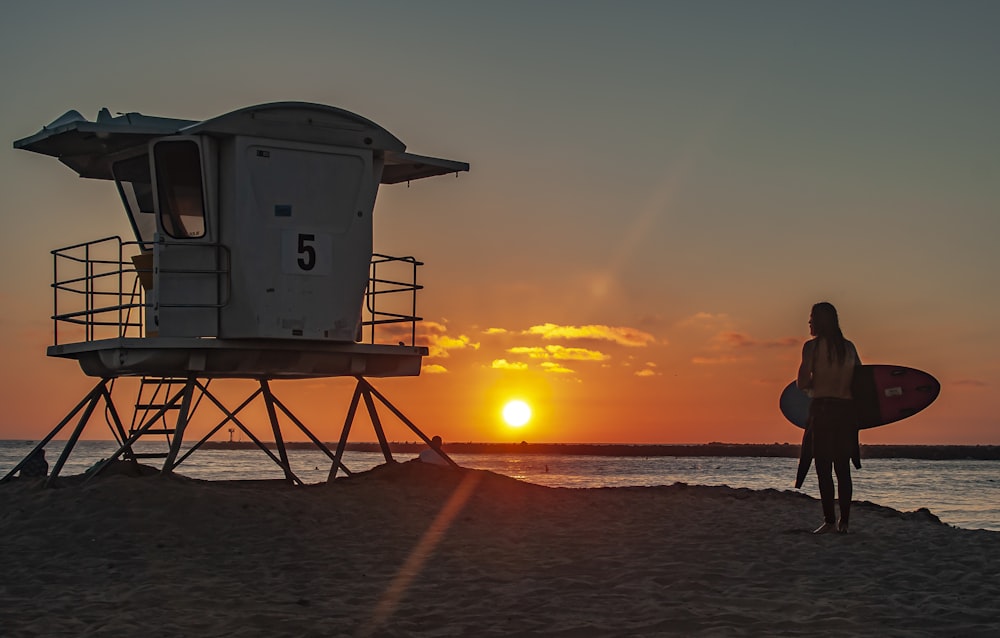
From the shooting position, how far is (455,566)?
10516 mm

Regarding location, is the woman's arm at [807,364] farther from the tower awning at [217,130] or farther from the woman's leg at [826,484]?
the tower awning at [217,130]

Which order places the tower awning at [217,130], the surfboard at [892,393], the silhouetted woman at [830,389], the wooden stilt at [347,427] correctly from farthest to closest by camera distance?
the wooden stilt at [347,427]
the tower awning at [217,130]
the surfboard at [892,393]
the silhouetted woman at [830,389]

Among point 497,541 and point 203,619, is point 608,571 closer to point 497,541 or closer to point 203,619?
point 497,541

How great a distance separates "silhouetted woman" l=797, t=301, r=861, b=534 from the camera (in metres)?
11.4

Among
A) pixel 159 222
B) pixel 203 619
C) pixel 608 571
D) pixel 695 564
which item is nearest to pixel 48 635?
pixel 203 619

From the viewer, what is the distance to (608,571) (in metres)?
10.1

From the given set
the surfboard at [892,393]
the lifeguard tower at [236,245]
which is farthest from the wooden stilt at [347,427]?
the surfboard at [892,393]

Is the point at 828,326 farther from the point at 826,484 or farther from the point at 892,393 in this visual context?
the point at 892,393

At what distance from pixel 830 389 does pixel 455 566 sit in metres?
4.64

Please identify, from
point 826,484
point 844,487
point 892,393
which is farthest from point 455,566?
point 892,393

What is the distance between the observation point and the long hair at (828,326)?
11.4 metres

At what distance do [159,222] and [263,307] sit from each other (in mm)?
2200

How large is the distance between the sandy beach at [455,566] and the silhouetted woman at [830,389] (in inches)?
40.5

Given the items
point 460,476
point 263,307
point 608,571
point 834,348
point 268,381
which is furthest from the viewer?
point 268,381
